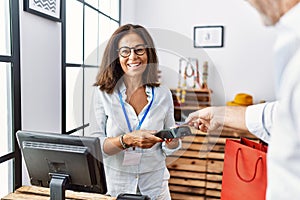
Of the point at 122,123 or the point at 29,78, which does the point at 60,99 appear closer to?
the point at 29,78

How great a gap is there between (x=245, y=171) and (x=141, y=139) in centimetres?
52

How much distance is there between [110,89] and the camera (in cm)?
152

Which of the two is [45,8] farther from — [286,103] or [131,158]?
[286,103]

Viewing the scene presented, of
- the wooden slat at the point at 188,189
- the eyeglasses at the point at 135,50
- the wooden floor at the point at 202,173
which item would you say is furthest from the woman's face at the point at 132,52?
the wooden slat at the point at 188,189

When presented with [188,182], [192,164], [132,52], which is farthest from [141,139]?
[188,182]

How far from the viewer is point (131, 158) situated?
1.53m

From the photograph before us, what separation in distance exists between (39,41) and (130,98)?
0.72 metres

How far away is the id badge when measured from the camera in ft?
4.93

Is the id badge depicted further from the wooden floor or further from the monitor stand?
the wooden floor

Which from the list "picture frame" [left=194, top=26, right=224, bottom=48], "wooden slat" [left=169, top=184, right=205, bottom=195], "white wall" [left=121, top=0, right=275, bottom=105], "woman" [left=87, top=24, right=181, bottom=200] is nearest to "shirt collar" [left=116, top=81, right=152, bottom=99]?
"woman" [left=87, top=24, right=181, bottom=200]

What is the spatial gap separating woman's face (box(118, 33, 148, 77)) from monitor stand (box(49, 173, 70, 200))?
54cm

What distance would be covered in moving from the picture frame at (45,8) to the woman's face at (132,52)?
0.60m

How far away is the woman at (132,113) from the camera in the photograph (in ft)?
4.70

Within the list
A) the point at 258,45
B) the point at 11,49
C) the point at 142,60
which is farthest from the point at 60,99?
the point at 258,45
